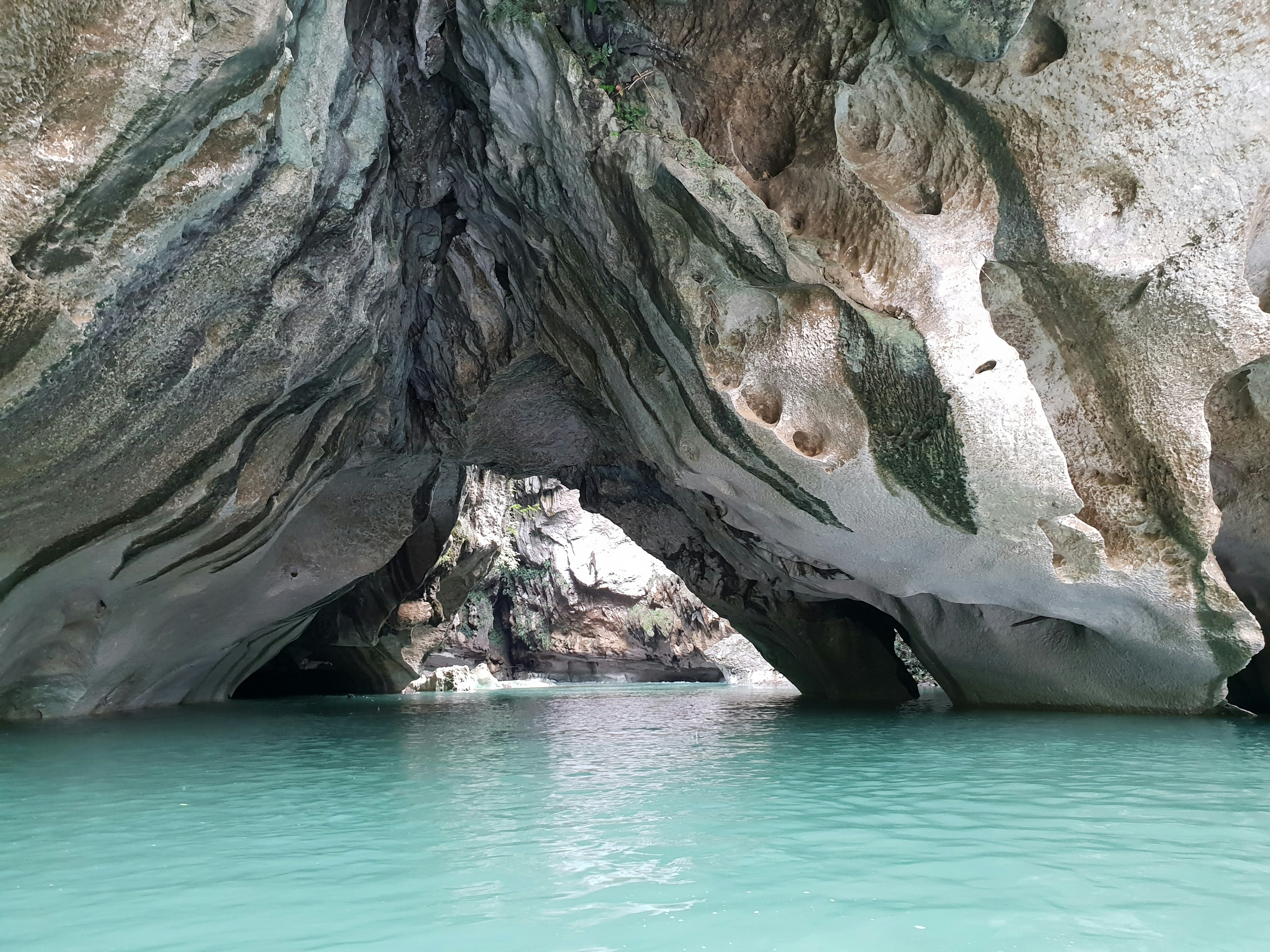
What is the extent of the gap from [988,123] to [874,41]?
3.92ft

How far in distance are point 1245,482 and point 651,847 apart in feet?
28.2

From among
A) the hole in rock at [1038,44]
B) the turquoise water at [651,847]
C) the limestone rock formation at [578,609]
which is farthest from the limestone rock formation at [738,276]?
the limestone rock formation at [578,609]

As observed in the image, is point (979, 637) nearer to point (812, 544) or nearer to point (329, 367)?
point (812, 544)

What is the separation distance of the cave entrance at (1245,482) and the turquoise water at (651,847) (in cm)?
304

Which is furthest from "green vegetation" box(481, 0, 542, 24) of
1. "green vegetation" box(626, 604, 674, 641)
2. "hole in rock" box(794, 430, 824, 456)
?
"green vegetation" box(626, 604, 674, 641)

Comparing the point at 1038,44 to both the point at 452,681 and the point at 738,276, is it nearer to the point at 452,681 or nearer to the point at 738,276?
the point at 738,276

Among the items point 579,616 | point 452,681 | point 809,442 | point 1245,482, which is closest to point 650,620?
point 579,616

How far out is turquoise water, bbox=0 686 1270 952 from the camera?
2.75m

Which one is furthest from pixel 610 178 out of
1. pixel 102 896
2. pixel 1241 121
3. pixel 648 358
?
pixel 102 896

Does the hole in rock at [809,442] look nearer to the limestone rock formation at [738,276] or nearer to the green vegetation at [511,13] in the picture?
the limestone rock formation at [738,276]

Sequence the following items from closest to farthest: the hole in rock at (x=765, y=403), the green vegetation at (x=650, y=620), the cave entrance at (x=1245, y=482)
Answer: the hole in rock at (x=765, y=403) < the cave entrance at (x=1245, y=482) < the green vegetation at (x=650, y=620)

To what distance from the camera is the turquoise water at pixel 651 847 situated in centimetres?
275

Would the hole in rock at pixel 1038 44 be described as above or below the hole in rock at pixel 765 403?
above

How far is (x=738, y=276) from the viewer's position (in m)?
8.16
